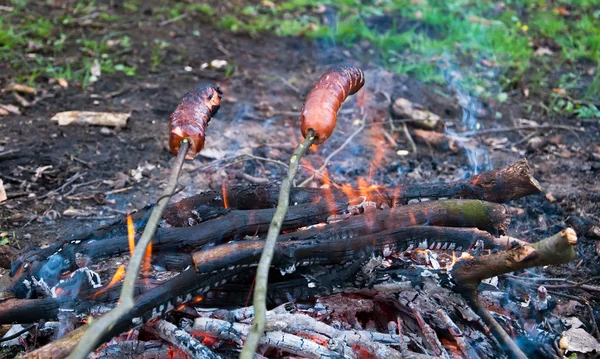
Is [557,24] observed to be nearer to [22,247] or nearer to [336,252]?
[336,252]

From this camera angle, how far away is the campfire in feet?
7.98

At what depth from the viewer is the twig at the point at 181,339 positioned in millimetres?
2361

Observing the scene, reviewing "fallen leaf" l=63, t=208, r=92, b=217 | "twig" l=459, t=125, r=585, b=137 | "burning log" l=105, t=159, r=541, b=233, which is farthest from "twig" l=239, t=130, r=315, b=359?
"twig" l=459, t=125, r=585, b=137

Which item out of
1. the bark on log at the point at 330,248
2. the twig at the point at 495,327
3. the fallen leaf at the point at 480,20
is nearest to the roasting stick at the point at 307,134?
the bark on log at the point at 330,248

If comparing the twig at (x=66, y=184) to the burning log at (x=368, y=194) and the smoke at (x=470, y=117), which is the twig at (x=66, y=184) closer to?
the burning log at (x=368, y=194)

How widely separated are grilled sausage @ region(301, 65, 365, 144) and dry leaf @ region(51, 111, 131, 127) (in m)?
3.07

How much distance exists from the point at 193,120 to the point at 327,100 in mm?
638

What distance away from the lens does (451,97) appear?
20.0 ft

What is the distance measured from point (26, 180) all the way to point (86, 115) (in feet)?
3.53

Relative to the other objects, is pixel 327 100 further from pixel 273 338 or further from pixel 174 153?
pixel 273 338

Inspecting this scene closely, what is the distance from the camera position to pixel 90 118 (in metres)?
5.28

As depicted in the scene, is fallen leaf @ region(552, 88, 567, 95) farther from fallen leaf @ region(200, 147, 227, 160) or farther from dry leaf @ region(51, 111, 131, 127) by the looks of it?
dry leaf @ region(51, 111, 131, 127)

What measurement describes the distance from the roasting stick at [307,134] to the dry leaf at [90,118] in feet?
10.0

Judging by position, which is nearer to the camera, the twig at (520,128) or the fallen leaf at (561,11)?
the twig at (520,128)
